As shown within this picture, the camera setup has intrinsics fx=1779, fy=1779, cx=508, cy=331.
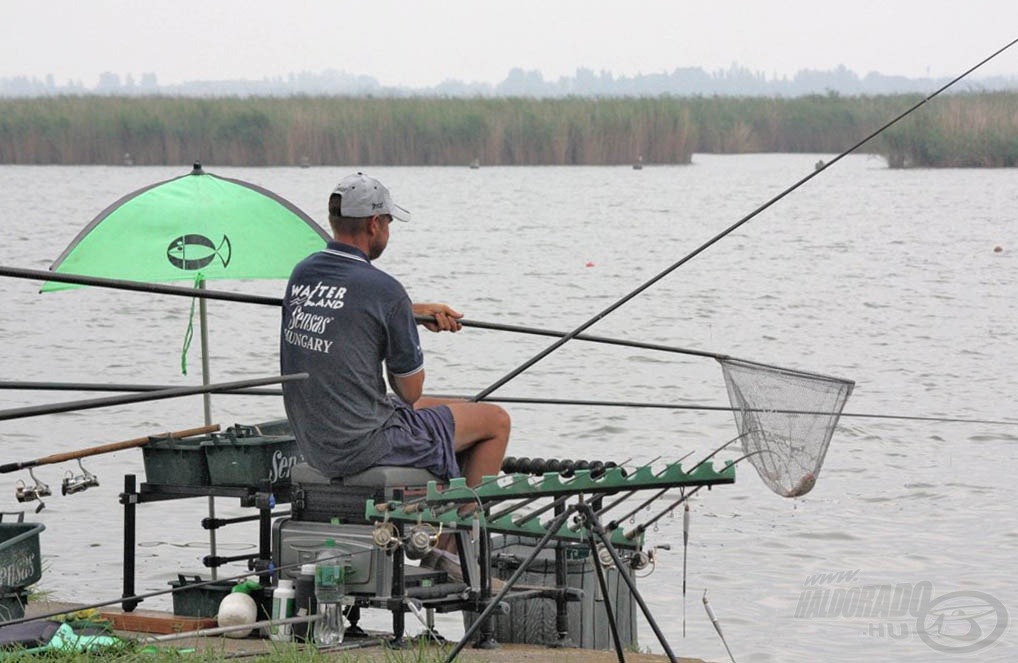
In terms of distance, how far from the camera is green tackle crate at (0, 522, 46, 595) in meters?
5.88

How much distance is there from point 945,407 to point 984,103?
28315 mm

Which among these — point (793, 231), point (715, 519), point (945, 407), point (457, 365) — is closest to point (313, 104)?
point (793, 231)

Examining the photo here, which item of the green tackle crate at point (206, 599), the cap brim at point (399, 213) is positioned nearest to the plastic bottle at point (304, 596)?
the green tackle crate at point (206, 599)

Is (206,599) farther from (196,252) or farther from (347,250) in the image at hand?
(196,252)

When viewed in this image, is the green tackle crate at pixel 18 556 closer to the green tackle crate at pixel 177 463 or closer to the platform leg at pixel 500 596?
the green tackle crate at pixel 177 463

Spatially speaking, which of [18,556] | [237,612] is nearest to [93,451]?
[18,556]

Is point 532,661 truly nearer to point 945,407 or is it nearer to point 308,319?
point 308,319

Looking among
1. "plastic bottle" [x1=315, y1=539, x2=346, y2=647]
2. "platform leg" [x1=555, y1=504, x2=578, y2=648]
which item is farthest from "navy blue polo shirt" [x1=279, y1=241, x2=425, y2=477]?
"platform leg" [x1=555, y1=504, x2=578, y2=648]

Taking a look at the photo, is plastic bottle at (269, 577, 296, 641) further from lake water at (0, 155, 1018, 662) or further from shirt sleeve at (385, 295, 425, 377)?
lake water at (0, 155, 1018, 662)

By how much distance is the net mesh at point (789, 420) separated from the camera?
221 inches

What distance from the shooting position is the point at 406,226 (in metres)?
30.9

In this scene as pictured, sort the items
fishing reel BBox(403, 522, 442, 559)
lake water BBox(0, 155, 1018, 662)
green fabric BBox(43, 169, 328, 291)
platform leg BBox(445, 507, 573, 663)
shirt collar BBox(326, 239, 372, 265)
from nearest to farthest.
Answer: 1. platform leg BBox(445, 507, 573, 663)
2. fishing reel BBox(403, 522, 442, 559)
3. shirt collar BBox(326, 239, 372, 265)
4. green fabric BBox(43, 169, 328, 291)
5. lake water BBox(0, 155, 1018, 662)

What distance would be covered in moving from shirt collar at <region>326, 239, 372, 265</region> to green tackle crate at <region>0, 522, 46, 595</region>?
1.47 meters

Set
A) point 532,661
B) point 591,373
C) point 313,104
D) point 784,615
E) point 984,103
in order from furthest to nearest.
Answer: point 313,104 < point 984,103 < point 591,373 < point 784,615 < point 532,661
